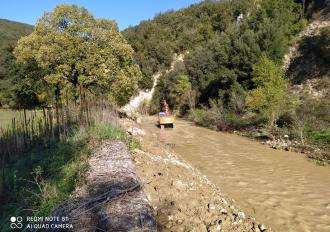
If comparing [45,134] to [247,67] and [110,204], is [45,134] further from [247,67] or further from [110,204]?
[247,67]

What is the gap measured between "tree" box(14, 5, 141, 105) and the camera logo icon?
13.7m

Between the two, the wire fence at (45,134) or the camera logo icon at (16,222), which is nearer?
the camera logo icon at (16,222)

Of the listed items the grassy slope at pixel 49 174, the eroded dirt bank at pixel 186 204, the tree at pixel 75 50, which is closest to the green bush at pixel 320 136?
the eroded dirt bank at pixel 186 204

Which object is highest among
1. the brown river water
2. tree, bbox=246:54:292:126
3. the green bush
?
tree, bbox=246:54:292:126

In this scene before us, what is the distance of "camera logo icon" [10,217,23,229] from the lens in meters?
5.95

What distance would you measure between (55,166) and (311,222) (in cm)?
650

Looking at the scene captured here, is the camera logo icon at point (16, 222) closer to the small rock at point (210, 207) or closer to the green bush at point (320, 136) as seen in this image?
the small rock at point (210, 207)

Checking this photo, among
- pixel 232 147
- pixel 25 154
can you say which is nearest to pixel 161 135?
pixel 232 147

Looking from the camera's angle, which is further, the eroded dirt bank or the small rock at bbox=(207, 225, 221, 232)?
the eroded dirt bank

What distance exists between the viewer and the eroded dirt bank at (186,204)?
6.34m

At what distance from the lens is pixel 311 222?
25.4 ft

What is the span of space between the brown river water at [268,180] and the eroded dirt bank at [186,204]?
1.00 metres

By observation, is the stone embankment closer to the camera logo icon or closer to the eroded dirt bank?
the eroded dirt bank

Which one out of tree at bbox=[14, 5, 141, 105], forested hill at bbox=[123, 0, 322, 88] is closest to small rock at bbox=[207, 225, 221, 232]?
tree at bbox=[14, 5, 141, 105]
